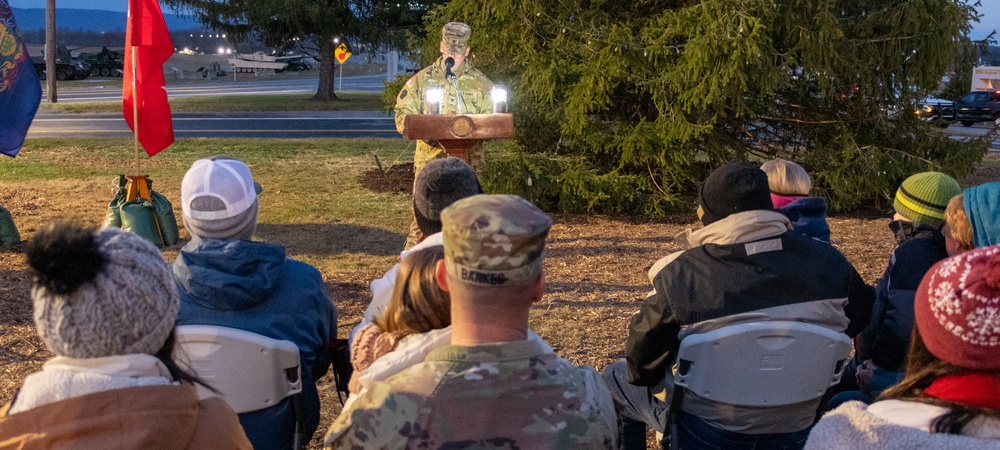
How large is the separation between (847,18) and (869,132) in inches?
52.0

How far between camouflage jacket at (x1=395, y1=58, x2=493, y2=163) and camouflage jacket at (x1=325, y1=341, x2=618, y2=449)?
487cm

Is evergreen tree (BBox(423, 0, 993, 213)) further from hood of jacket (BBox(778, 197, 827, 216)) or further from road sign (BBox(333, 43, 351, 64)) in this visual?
road sign (BBox(333, 43, 351, 64))

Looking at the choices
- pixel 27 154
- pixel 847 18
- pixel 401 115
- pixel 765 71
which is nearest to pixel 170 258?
pixel 401 115

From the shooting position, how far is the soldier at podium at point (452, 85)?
254 inches

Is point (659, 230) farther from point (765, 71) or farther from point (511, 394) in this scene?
point (511, 394)

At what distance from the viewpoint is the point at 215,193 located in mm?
2957

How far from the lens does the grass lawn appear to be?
980 inches

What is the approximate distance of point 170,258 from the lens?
717cm

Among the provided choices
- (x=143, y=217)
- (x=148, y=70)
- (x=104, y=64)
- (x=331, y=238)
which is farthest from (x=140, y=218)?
(x=104, y=64)

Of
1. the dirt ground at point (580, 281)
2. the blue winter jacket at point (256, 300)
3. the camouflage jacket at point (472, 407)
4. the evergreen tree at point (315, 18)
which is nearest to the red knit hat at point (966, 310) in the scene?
the camouflage jacket at point (472, 407)

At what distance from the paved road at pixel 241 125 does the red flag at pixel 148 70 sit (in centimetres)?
1045

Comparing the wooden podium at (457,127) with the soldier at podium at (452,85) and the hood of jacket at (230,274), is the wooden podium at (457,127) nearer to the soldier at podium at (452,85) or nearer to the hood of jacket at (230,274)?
the soldier at podium at (452,85)

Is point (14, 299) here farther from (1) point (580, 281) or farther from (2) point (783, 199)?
(2) point (783, 199)

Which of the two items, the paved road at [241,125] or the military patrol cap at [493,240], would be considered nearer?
the military patrol cap at [493,240]
